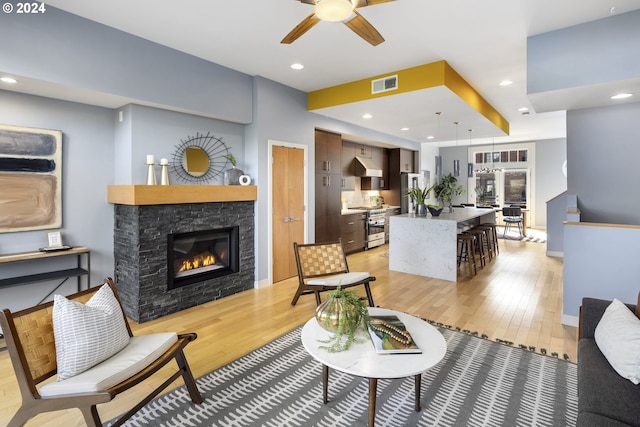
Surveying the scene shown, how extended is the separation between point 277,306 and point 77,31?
3.39m

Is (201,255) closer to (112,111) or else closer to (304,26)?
(112,111)

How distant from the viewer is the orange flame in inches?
158

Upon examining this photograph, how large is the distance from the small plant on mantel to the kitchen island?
127 inches

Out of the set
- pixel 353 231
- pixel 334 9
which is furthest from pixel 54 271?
pixel 353 231

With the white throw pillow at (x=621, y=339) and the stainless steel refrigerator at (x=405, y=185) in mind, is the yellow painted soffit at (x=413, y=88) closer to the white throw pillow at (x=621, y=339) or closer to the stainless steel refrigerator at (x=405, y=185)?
the white throw pillow at (x=621, y=339)

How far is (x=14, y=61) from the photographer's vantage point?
2.62 m

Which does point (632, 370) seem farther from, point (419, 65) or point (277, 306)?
point (419, 65)

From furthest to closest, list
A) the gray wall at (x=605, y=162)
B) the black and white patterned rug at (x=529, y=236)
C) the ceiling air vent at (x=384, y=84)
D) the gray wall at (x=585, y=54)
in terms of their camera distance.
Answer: the black and white patterned rug at (x=529, y=236) → the gray wall at (x=605, y=162) → the ceiling air vent at (x=384, y=84) → the gray wall at (x=585, y=54)

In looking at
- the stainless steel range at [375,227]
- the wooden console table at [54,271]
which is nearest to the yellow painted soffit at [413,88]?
the stainless steel range at [375,227]

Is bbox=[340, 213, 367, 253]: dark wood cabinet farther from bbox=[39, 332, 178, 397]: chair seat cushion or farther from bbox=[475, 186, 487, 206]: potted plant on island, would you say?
bbox=[475, 186, 487, 206]: potted plant on island

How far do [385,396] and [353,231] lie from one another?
4.84 metres

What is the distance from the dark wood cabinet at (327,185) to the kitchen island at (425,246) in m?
1.31

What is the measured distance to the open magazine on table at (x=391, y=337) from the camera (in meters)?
1.87

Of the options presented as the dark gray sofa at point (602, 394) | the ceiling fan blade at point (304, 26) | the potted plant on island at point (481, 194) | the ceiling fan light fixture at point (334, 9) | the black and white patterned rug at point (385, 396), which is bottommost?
the black and white patterned rug at point (385, 396)
